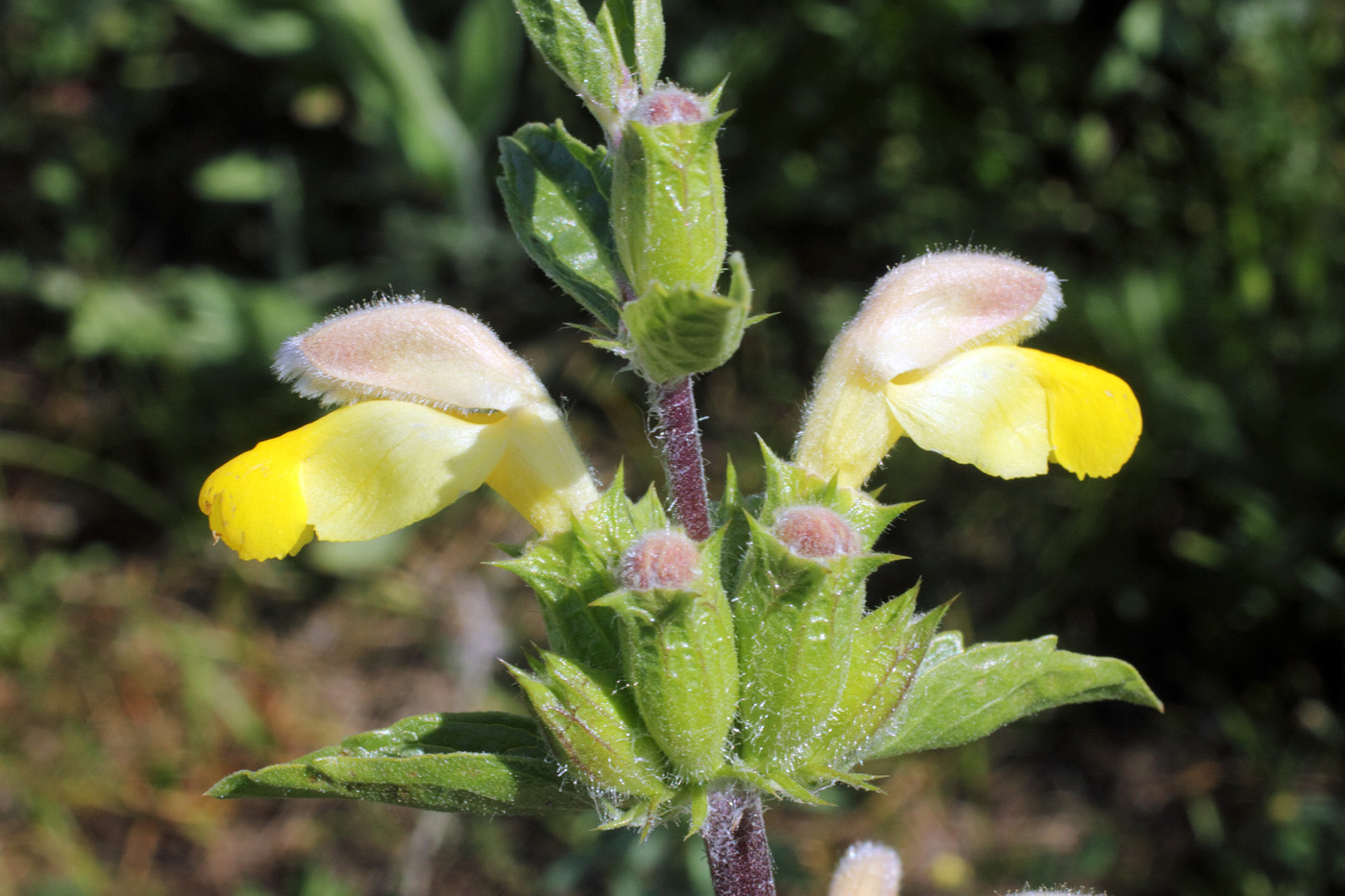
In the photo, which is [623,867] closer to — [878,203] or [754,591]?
[754,591]

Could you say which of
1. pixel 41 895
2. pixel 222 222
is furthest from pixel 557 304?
pixel 41 895

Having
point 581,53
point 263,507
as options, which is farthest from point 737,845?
point 581,53

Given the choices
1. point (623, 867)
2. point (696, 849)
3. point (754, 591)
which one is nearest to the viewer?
point (754, 591)

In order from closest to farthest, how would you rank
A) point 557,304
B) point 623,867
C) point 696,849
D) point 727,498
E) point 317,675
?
point 727,498, point 696,849, point 623,867, point 317,675, point 557,304

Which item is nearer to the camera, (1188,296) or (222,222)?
(1188,296)

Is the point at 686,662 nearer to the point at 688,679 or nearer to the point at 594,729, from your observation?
the point at 688,679
